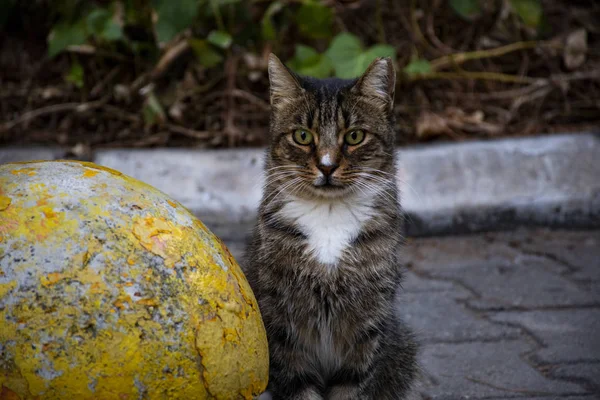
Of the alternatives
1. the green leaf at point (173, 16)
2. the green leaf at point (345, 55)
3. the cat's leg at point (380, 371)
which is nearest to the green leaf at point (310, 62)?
the green leaf at point (345, 55)

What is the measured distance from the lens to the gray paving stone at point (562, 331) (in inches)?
122

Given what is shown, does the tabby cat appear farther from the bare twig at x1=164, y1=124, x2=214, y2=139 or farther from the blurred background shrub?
the bare twig at x1=164, y1=124, x2=214, y2=139

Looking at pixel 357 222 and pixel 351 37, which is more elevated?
pixel 351 37

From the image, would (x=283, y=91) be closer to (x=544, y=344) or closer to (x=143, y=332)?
(x=143, y=332)

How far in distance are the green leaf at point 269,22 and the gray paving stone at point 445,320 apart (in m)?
2.08

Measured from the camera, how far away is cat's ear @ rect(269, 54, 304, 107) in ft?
9.34

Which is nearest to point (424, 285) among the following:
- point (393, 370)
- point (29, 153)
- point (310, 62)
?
point (393, 370)

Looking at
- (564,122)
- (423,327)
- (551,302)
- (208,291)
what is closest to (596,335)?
(551,302)

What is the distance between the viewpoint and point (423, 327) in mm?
3516

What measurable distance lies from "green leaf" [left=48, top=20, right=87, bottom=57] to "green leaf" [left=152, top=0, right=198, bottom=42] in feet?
1.98

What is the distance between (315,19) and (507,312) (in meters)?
2.41

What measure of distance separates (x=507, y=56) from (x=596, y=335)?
288cm

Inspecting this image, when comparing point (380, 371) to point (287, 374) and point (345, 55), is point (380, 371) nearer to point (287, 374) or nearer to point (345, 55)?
point (287, 374)

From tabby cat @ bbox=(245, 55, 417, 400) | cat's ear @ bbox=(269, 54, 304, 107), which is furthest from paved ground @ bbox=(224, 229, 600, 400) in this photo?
cat's ear @ bbox=(269, 54, 304, 107)
